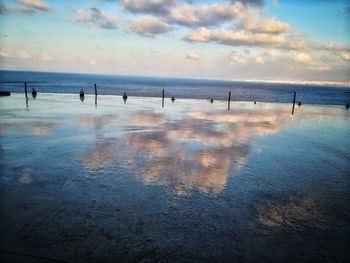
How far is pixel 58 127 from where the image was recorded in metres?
18.1

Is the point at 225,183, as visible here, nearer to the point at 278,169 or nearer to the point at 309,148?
the point at 278,169

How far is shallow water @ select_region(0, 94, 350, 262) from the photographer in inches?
220

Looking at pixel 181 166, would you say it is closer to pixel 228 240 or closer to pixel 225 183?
pixel 225 183

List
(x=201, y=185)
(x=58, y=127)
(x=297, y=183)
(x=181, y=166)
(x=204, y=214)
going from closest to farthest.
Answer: (x=204, y=214), (x=201, y=185), (x=297, y=183), (x=181, y=166), (x=58, y=127)

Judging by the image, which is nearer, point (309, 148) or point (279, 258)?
point (279, 258)

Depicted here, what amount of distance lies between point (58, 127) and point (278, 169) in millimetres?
13875

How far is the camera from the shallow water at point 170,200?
5.59 metres

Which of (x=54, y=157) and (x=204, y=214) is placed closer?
(x=204, y=214)

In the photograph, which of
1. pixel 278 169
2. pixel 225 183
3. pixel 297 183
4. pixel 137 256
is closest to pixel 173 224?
pixel 137 256

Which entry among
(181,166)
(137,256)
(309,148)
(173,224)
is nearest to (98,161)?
(181,166)

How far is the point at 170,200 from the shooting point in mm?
7727

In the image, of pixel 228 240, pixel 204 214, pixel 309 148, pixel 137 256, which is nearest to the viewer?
pixel 137 256

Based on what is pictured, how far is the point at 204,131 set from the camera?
744 inches

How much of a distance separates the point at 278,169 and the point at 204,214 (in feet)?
18.0
